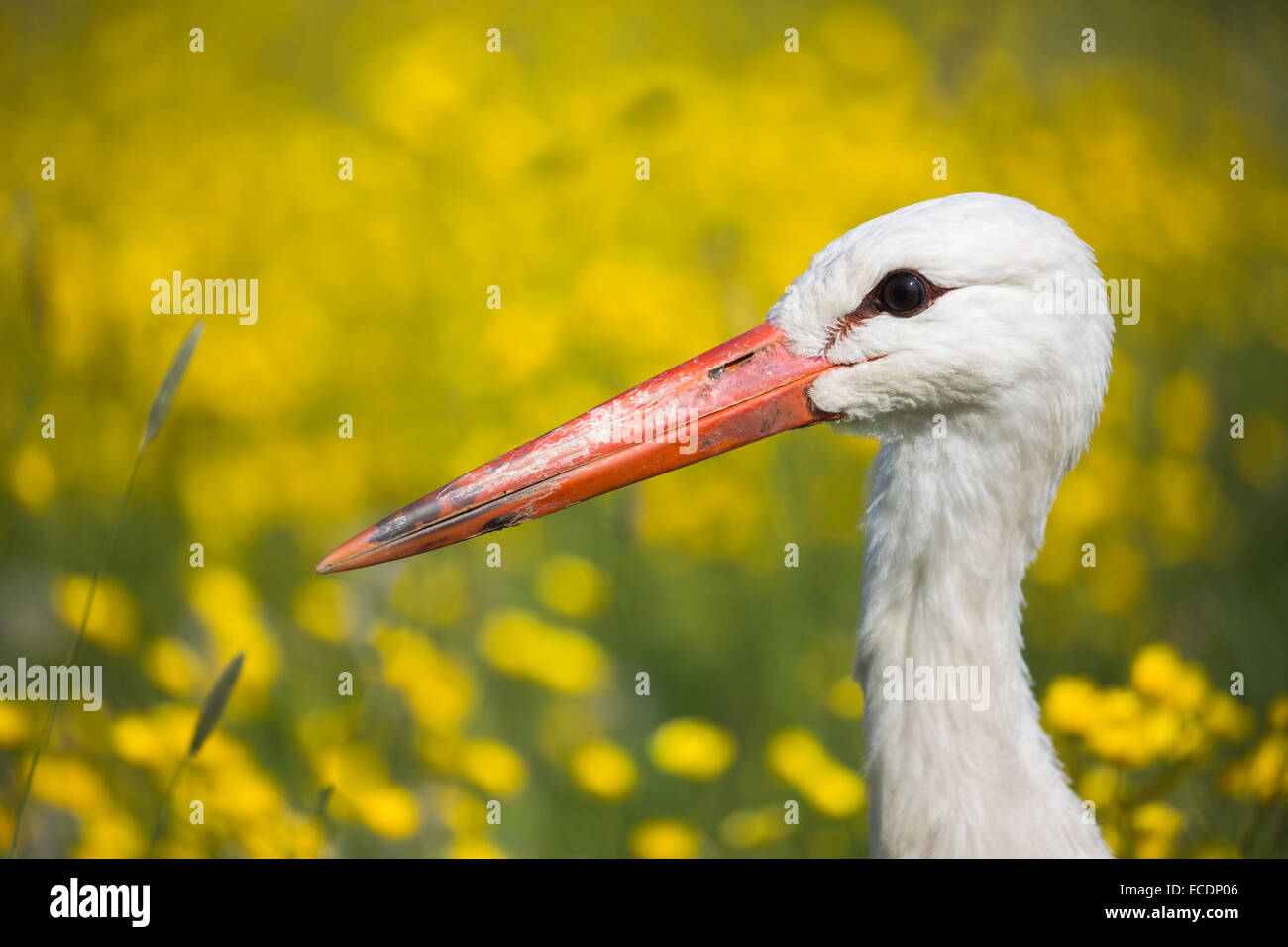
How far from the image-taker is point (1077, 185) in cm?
222

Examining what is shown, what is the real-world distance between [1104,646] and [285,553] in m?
1.65

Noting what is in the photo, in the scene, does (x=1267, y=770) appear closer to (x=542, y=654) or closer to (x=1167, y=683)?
(x=1167, y=683)

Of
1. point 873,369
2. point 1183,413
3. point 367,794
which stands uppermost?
point 1183,413

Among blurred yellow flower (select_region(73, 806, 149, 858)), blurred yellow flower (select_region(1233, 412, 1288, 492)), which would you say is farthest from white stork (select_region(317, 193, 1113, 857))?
blurred yellow flower (select_region(1233, 412, 1288, 492))

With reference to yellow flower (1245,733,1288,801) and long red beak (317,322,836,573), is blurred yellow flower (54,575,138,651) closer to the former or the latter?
long red beak (317,322,836,573)

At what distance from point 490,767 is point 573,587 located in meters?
0.35

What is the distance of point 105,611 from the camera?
1599 mm

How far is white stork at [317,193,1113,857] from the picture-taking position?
1.11 metres

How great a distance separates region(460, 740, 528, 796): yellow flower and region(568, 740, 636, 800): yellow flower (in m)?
0.10

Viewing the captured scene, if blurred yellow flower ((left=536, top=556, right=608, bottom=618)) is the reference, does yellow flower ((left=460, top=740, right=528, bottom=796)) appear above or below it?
below

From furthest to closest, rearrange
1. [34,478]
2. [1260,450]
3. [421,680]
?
[1260,450] → [34,478] → [421,680]

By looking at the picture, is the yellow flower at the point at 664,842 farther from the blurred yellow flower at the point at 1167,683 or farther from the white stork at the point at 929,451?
the blurred yellow flower at the point at 1167,683

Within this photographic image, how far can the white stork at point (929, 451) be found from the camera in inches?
43.9

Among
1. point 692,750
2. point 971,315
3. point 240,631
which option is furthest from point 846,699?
point 240,631
